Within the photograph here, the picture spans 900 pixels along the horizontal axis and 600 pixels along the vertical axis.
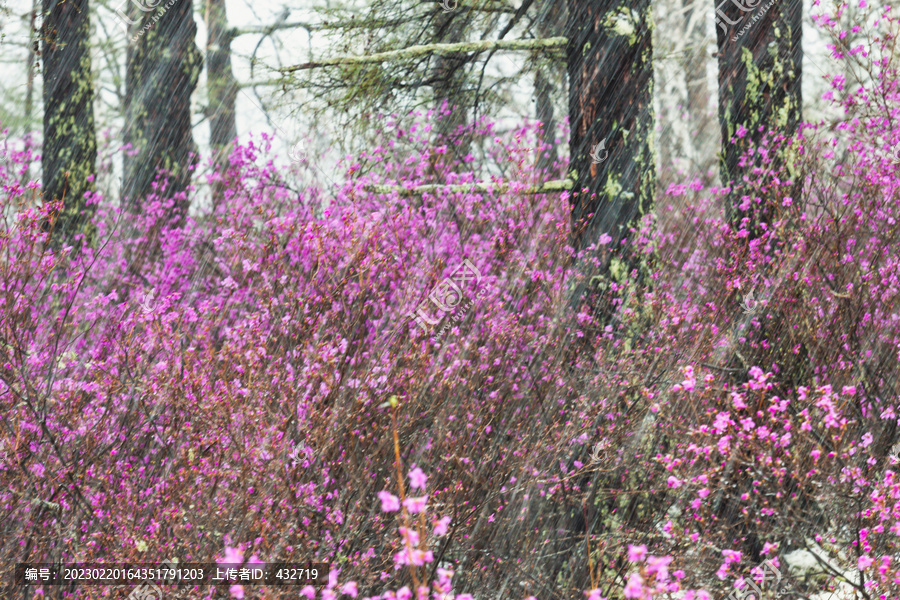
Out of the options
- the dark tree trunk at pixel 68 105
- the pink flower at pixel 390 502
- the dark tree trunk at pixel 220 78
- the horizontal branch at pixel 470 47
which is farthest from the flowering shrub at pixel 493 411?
the dark tree trunk at pixel 220 78

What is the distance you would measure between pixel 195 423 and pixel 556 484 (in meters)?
1.92

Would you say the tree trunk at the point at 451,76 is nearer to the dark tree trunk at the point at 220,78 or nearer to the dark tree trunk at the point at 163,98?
the dark tree trunk at the point at 163,98

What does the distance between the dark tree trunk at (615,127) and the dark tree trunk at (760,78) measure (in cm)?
89

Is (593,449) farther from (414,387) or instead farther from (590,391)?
(414,387)

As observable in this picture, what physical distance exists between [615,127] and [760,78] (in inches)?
53.7

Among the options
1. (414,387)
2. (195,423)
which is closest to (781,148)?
(414,387)

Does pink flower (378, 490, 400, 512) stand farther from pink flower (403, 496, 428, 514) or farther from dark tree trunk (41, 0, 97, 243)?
dark tree trunk (41, 0, 97, 243)

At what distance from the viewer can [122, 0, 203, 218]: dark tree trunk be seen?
8.84 metres

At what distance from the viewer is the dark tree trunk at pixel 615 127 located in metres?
4.94

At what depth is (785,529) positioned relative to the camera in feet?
11.9

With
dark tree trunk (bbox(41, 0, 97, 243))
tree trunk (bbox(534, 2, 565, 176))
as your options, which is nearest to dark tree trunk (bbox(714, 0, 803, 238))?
tree trunk (bbox(534, 2, 565, 176))

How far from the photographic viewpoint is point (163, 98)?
898cm

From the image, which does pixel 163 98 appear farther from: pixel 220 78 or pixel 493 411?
pixel 493 411
